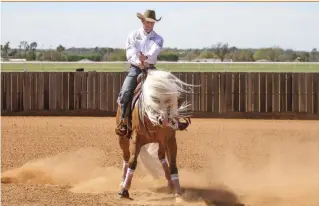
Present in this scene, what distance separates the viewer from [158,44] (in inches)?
393

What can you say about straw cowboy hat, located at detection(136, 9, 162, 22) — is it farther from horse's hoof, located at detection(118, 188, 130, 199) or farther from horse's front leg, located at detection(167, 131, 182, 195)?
horse's hoof, located at detection(118, 188, 130, 199)

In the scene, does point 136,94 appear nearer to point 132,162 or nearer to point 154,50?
point 154,50

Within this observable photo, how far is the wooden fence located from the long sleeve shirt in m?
13.9

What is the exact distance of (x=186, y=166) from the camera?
44.1 feet

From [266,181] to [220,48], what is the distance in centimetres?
5688

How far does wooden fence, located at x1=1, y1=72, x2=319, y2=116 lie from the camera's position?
2366 cm

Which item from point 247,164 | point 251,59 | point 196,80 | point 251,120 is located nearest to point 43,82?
point 196,80

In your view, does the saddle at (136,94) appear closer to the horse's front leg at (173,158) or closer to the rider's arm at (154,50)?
the rider's arm at (154,50)

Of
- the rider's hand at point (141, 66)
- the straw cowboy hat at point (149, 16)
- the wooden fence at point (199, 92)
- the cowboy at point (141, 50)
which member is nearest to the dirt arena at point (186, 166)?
the cowboy at point (141, 50)

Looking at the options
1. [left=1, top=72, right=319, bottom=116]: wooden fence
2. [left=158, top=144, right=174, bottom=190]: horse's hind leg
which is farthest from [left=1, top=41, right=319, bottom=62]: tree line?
[left=158, top=144, right=174, bottom=190]: horse's hind leg

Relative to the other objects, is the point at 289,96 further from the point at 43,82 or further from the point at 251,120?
the point at 43,82

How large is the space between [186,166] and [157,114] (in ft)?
14.1

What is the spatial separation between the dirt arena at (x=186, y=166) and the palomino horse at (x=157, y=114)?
0.66 m

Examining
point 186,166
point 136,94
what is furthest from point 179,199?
point 186,166
